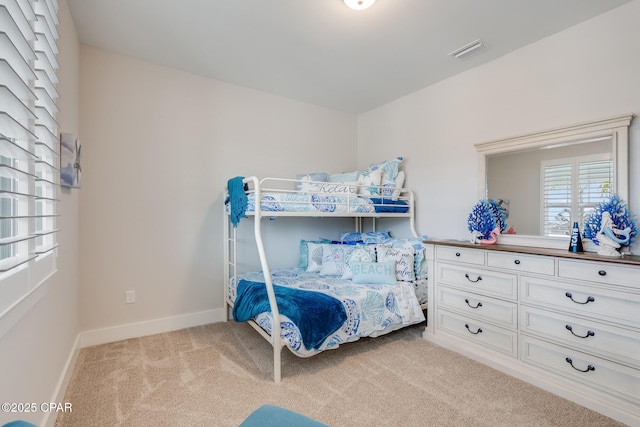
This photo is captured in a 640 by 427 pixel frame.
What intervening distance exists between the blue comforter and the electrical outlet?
3.24 ft

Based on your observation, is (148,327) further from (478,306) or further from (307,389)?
(478,306)

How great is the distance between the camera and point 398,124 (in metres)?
3.49

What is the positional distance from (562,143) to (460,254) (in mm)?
1107

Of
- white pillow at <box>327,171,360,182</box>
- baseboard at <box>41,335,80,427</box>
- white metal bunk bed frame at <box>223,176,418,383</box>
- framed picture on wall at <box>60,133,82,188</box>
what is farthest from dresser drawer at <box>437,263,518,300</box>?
framed picture on wall at <box>60,133,82,188</box>

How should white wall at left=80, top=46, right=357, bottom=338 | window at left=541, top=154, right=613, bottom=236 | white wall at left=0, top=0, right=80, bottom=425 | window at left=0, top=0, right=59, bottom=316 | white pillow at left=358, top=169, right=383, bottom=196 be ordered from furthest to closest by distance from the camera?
white pillow at left=358, top=169, right=383, bottom=196 < white wall at left=80, top=46, right=357, bottom=338 < window at left=541, top=154, right=613, bottom=236 < white wall at left=0, top=0, right=80, bottom=425 < window at left=0, top=0, right=59, bottom=316

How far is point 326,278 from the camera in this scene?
2805 millimetres

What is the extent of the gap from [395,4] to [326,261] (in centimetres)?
215

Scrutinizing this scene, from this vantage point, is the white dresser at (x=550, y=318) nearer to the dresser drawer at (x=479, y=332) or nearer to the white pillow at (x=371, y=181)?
the dresser drawer at (x=479, y=332)

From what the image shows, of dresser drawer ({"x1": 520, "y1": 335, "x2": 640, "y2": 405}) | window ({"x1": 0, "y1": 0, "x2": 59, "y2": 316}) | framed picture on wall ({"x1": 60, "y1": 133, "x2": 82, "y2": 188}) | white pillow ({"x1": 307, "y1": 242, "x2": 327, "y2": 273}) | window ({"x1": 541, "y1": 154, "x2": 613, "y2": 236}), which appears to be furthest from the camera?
white pillow ({"x1": 307, "y1": 242, "x2": 327, "y2": 273})

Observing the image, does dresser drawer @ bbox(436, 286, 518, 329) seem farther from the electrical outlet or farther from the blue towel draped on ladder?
the electrical outlet

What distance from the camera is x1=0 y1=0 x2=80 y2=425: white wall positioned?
3.34ft

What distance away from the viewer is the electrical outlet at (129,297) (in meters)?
2.62

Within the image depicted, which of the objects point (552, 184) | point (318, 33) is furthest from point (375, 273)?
point (318, 33)

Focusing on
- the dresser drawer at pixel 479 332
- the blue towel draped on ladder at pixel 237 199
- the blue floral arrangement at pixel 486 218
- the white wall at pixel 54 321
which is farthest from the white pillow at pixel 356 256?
the white wall at pixel 54 321
